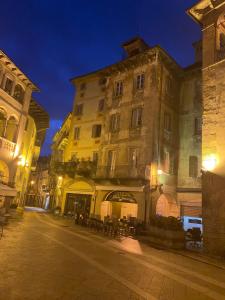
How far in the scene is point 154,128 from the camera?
22.7m

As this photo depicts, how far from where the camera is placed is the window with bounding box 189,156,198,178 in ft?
76.4

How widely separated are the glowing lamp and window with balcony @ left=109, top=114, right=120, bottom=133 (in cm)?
1254

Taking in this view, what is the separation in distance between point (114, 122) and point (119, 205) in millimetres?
8435

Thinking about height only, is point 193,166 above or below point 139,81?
below

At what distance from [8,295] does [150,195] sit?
1682 centimetres

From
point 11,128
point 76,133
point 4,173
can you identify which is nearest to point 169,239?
point 4,173

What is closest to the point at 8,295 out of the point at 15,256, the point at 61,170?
the point at 15,256

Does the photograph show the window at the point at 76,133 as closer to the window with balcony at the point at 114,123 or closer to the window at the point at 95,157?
the window at the point at 95,157

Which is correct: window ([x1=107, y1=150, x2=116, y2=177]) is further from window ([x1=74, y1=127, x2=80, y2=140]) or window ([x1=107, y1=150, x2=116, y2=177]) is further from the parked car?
the parked car

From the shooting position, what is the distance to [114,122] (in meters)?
26.5

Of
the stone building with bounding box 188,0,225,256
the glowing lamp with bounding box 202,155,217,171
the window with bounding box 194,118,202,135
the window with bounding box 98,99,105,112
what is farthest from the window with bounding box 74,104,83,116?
the glowing lamp with bounding box 202,155,217,171

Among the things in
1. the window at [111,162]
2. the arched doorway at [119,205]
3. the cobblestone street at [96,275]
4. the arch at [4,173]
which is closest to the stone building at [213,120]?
the cobblestone street at [96,275]

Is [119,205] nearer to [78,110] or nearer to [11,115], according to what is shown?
[78,110]

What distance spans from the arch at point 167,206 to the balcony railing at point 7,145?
44.4 ft
